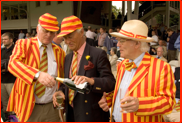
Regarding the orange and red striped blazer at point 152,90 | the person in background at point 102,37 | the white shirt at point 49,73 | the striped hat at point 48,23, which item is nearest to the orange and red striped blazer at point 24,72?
the white shirt at point 49,73

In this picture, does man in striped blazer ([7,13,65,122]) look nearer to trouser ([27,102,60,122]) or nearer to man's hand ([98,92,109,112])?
trouser ([27,102,60,122])

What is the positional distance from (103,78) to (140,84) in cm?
48

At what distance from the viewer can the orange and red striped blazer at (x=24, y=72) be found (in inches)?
81.3

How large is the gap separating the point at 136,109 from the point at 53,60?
1336 mm

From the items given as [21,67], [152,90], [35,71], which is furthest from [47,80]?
[152,90]

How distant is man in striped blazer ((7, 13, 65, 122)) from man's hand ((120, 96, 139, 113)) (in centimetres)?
102

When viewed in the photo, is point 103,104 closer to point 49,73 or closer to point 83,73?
point 83,73

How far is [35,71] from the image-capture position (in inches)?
80.7

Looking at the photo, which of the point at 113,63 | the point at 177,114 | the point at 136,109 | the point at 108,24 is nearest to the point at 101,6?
the point at 108,24

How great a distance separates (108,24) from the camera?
2322 cm

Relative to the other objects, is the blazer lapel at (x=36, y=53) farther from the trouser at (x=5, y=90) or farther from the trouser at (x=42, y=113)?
the trouser at (x=5, y=90)

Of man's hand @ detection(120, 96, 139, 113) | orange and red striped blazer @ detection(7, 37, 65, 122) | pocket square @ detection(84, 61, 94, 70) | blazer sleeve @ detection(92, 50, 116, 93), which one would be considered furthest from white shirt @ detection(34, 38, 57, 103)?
man's hand @ detection(120, 96, 139, 113)

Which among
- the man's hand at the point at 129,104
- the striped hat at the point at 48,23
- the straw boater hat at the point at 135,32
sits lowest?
the man's hand at the point at 129,104

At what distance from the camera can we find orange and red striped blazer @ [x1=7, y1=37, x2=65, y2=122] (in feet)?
6.77
